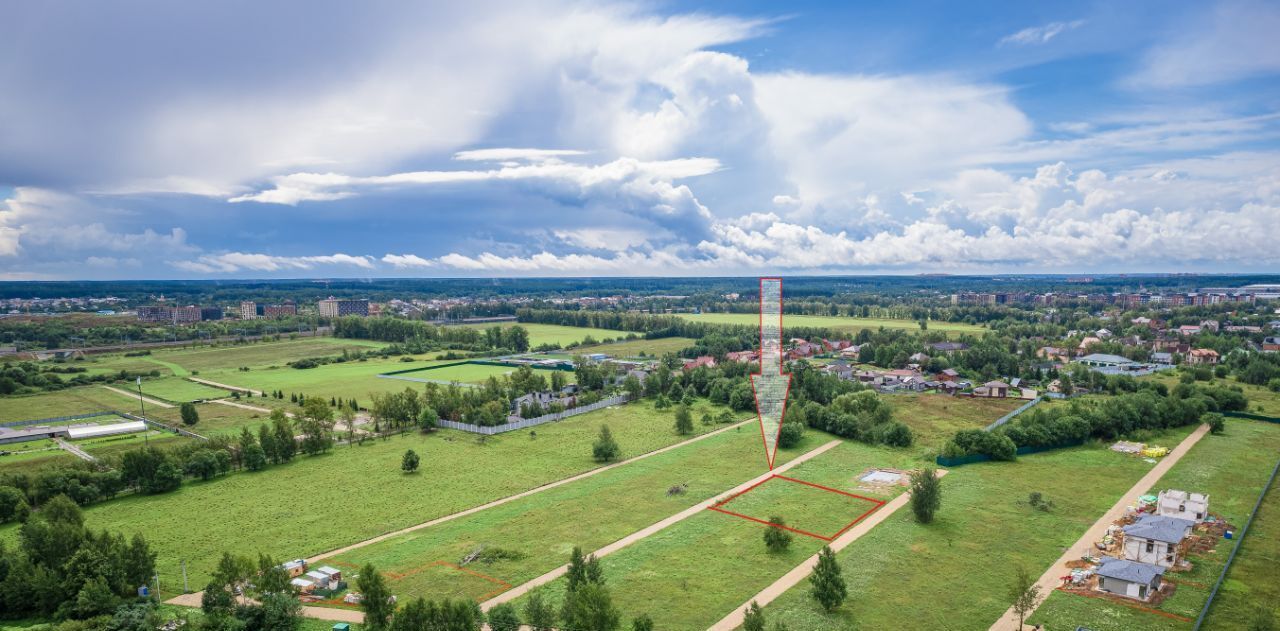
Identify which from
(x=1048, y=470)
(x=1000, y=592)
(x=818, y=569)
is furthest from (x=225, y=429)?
(x=1048, y=470)

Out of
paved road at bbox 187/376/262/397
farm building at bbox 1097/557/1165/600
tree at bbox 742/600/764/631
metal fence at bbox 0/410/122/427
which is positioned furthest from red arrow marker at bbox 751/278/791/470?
metal fence at bbox 0/410/122/427

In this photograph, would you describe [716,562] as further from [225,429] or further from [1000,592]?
[225,429]

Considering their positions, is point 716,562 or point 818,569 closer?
point 818,569

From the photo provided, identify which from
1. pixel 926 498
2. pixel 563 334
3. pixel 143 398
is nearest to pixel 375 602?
pixel 926 498

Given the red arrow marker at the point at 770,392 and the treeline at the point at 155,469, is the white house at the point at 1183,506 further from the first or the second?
the treeline at the point at 155,469

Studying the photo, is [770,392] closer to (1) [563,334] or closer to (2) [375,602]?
(2) [375,602]

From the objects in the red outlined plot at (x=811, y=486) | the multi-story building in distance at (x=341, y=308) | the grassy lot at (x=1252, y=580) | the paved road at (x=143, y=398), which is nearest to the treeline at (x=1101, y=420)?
the red outlined plot at (x=811, y=486)

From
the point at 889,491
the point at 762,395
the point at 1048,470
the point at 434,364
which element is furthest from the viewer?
the point at 434,364
